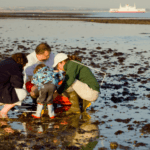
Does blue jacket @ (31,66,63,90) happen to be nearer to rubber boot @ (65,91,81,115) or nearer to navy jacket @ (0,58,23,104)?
navy jacket @ (0,58,23,104)

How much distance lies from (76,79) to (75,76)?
7.9 inches

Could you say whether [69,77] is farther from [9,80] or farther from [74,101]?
[9,80]

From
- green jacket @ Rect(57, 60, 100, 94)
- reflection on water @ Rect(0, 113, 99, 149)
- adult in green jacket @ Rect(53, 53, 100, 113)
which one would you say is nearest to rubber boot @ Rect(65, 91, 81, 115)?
adult in green jacket @ Rect(53, 53, 100, 113)

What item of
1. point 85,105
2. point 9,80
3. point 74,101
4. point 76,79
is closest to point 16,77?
point 9,80

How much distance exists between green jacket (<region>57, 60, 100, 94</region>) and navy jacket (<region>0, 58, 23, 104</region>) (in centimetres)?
97

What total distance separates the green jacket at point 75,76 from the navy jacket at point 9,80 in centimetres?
97

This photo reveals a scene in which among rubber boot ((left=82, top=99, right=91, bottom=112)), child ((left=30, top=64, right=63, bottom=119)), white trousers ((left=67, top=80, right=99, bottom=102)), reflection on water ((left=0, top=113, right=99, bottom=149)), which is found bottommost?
reflection on water ((left=0, top=113, right=99, bottom=149))

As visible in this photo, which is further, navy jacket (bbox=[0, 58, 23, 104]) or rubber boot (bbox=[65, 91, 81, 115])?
rubber boot (bbox=[65, 91, 81, 115])

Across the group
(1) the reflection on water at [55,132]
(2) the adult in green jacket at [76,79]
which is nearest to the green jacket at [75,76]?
(2) the adult in green jacket at [76,79]

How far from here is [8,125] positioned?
18.0ft

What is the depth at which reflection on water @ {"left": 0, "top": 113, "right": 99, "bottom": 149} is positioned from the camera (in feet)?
15.0

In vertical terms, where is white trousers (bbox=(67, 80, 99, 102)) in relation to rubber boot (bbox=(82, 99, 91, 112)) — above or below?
above

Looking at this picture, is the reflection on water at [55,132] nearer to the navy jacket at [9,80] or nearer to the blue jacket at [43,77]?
the navy jacket at [9,80]

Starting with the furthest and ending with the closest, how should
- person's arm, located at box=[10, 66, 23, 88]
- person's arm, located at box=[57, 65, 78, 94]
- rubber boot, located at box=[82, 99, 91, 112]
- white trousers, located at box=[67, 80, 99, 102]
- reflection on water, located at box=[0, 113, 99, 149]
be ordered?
1. rubber boot, located at box=[82, 99, 91, 112]
2. white trousers, located at box=[67, 80, 99, 102]
3. person's arm, located at box=[57, 65, 78, 94]
4. person's arm, located at box=[10, 66, 23, 88]
5. reflection on water, located at box=[0, 113, 99, 149]
